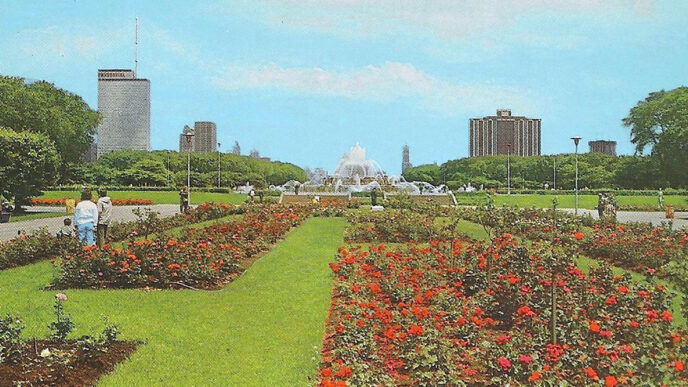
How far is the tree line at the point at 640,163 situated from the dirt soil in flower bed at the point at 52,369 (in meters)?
48.7

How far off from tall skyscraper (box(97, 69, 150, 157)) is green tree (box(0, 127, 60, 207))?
8496 cm

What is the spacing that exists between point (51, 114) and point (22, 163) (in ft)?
45.8

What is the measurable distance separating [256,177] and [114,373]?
232 feet

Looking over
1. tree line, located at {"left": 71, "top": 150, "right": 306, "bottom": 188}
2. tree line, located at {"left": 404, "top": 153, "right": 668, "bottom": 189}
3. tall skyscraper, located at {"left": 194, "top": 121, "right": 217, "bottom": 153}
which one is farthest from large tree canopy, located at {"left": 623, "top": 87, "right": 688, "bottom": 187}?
tall skyscraper, located at {"left": 194, "top": 121, "right": 217, "bottom": 153}

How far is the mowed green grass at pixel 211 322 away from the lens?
5746 millimetres

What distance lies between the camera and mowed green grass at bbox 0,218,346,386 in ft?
18.9

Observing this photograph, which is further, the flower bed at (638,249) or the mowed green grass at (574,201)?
the mowed green grass at (574,201)

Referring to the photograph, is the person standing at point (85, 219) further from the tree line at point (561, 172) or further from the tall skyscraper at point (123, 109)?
the tall skyscraper at point (123, 109)

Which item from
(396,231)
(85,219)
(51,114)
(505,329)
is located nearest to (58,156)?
(51,114)

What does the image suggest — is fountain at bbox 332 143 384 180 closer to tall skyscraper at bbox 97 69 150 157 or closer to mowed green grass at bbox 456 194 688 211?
mowed green grass at bbox 456 194 688 211

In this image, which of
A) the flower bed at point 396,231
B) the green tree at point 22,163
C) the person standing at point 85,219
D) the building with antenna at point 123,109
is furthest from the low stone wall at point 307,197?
the building with antenna at point 123,109

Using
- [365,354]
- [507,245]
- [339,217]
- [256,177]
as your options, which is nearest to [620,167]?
[256,177]

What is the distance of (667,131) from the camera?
50.5 meters

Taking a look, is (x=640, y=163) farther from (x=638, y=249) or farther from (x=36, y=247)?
(x=36, y=247)
